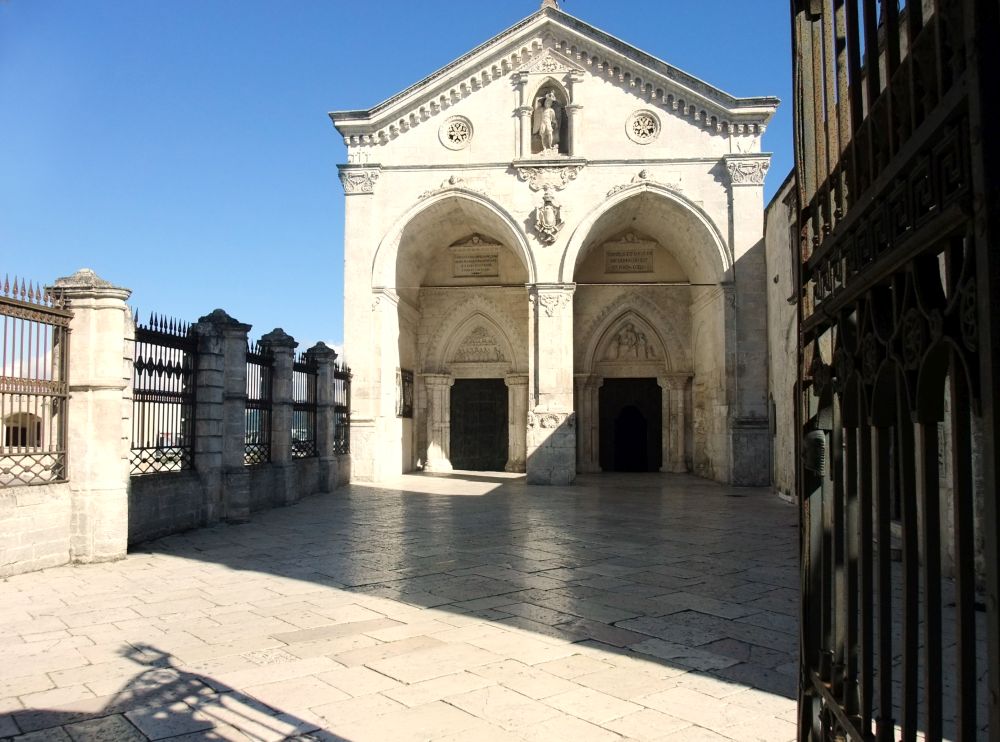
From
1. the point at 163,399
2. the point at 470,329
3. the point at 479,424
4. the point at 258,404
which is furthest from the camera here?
the point at 479,424

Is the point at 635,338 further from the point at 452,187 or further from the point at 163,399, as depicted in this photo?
the point at 163,399

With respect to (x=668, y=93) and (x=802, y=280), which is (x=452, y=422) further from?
(x=802, y=280)

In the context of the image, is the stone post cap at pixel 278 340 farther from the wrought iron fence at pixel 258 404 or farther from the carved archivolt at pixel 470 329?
the carved archivolt at pixel 470 329

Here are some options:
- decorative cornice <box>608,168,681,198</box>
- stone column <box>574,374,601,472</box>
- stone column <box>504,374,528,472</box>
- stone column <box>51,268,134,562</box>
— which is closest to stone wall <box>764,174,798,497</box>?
decorative cornice <box>608,168,681,198</box>

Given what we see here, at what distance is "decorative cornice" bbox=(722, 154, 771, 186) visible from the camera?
1864 centimetres

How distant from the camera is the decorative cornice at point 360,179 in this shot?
19547 millimetres

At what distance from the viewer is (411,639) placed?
532cm

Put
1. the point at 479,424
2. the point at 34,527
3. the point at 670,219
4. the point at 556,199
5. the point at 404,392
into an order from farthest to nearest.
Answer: the point at 479,424
the point at 404,392
the point at 670,219
the point at 556,199
the point at 34,527

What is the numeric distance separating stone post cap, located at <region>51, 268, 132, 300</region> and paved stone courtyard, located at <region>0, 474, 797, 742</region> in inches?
115

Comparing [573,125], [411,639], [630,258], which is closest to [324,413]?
[573,125]

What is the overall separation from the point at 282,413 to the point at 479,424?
1009 cm

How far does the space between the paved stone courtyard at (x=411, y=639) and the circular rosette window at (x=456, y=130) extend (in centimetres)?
1222

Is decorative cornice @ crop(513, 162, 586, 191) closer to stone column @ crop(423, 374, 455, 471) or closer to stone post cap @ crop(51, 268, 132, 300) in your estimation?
stone column @ crop(423, 374, 455, 471)

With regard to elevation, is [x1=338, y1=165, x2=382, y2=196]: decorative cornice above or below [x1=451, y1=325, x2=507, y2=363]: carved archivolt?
above
